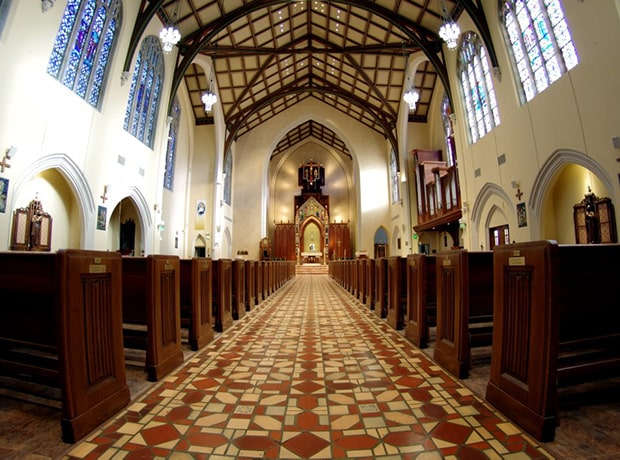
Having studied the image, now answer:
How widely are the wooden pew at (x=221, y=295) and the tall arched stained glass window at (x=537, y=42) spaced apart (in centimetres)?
767

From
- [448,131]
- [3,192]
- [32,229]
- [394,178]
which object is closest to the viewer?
[3,192]

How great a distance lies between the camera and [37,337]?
7.01 ft

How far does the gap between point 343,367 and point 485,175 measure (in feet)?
29.8

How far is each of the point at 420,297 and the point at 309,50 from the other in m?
13.6

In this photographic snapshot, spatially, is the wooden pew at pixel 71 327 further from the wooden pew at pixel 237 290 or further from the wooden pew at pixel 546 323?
the wooden pew at pixel 237 290

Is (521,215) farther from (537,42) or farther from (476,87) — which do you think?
(476,87)

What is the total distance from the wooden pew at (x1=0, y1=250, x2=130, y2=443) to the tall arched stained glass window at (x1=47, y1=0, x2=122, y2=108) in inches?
278

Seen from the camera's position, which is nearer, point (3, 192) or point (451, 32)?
point (3, 192)

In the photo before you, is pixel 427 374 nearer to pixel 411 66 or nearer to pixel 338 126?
pixel 411 66

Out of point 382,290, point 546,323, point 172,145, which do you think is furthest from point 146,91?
point 546,323

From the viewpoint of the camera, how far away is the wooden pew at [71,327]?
64.2 inches

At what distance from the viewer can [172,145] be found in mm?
14633

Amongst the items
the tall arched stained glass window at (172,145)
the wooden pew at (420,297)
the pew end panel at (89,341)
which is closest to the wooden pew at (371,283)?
the wooden pew at (420,297)

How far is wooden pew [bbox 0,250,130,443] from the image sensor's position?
5.35 feet
